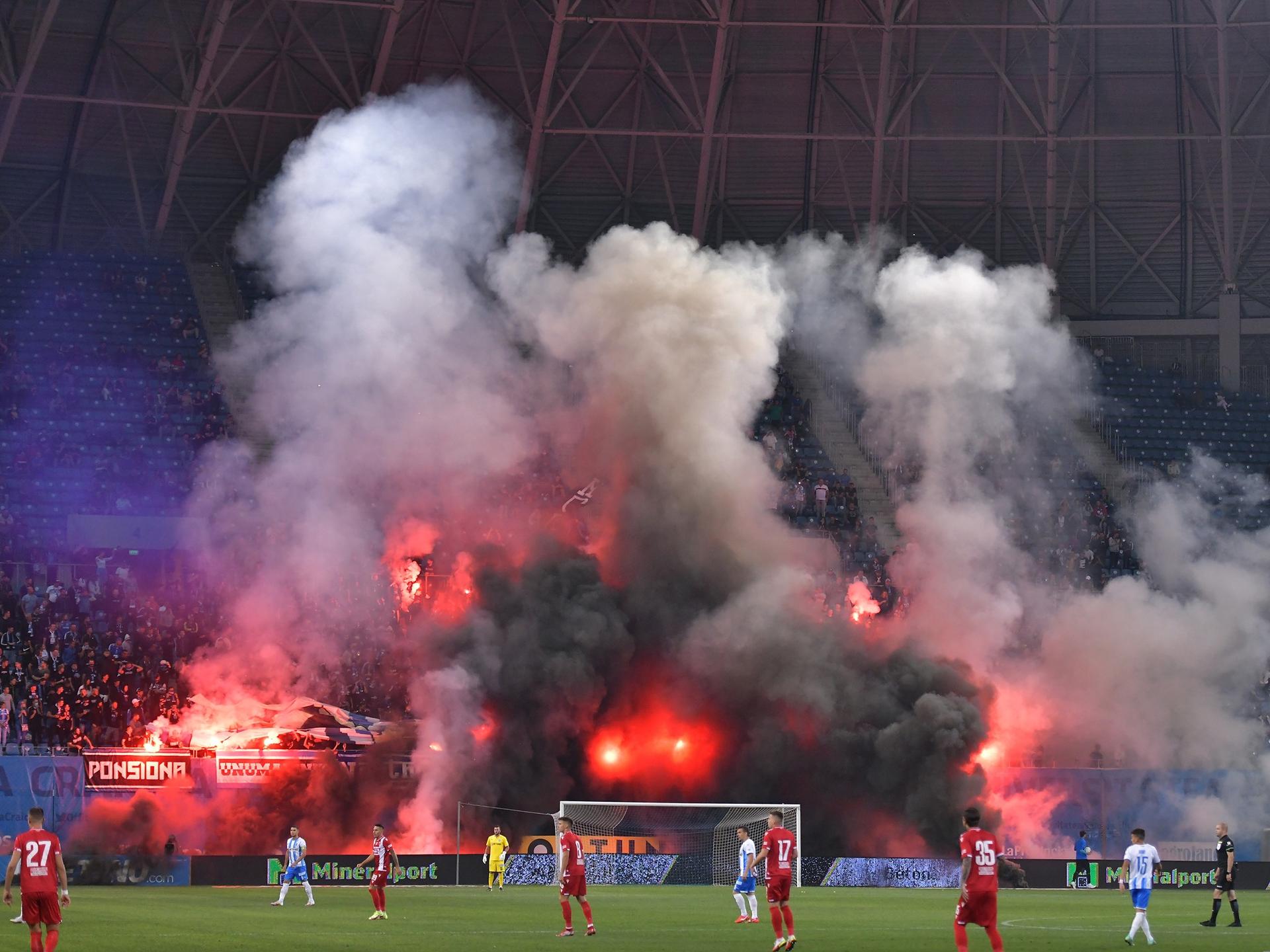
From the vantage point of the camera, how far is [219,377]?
197ft

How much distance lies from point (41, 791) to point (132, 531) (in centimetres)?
1219

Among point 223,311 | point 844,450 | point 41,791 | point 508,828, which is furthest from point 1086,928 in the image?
point 223,311

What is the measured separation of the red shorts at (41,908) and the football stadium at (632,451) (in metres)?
13.2

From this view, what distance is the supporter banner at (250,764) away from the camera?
45.9 meters

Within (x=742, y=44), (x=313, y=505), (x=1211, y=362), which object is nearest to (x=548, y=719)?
(x=313, y=505)

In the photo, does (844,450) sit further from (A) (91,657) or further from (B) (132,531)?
(A) (91,657)

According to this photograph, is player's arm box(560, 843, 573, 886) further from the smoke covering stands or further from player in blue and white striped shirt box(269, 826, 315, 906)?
the smoke covering stands

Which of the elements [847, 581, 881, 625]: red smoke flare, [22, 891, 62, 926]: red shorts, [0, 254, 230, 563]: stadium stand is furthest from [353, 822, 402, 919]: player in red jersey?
[847, 581, 881, 625]: red smoke flare

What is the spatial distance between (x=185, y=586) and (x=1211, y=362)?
38809 millimetres

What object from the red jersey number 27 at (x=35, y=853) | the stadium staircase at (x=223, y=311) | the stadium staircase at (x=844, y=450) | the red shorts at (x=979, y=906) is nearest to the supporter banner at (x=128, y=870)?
the stadium staircase at (x=223, y=311)

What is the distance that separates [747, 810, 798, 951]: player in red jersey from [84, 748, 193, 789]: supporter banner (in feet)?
64.1

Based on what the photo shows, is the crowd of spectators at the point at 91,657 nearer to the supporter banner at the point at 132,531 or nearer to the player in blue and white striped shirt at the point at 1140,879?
the supporter banner at the point at 132,531

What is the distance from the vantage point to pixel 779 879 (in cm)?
2806

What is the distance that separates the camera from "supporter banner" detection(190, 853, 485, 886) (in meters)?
44.3
